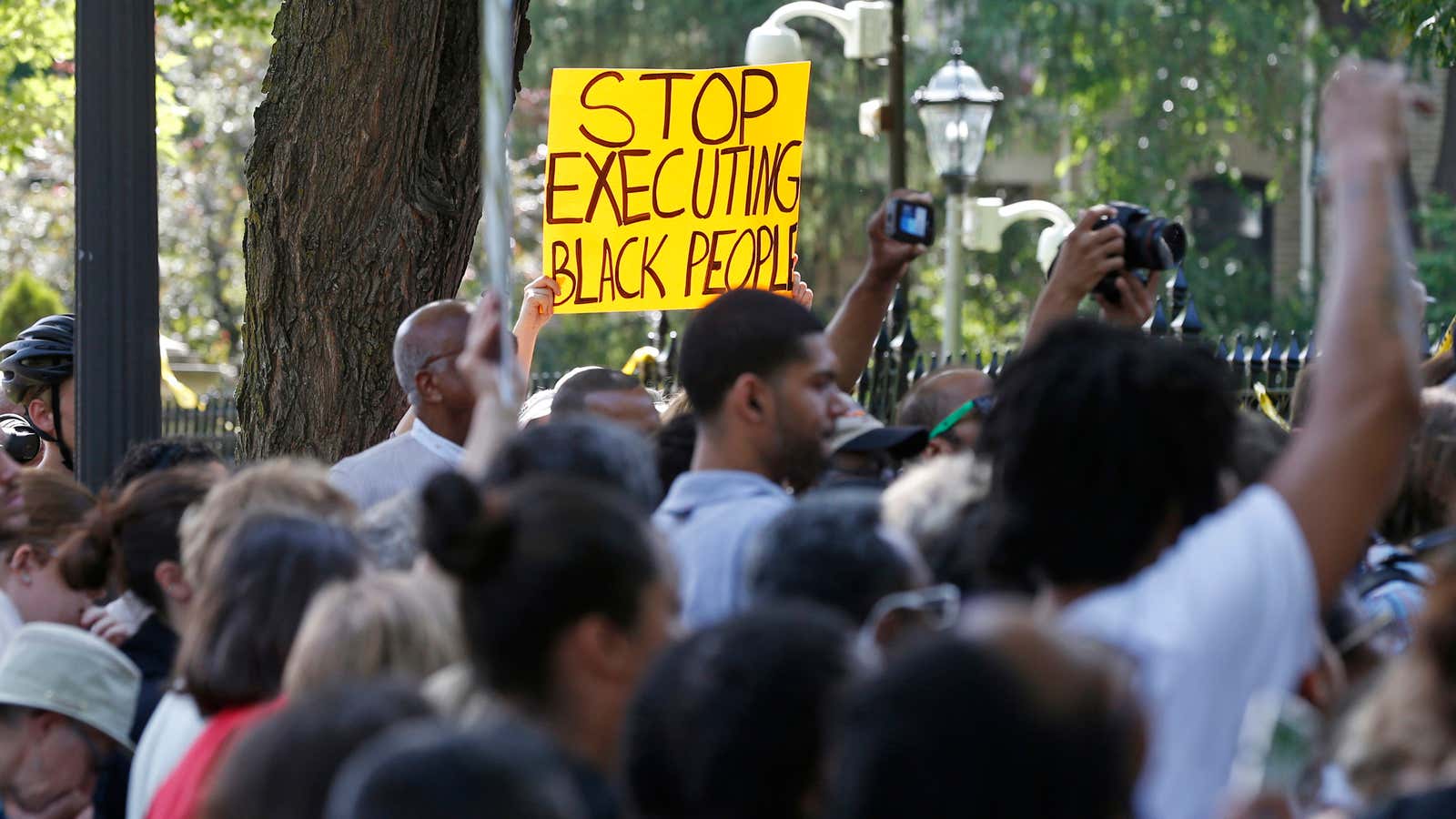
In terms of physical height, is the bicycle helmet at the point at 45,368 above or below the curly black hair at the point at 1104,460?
below

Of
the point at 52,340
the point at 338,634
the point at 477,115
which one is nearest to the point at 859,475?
the point at 338,634

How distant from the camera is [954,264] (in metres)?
14.4

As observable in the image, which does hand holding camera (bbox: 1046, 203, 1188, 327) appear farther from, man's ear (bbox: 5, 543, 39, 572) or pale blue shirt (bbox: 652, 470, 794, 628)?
man's ear (bbox: 5, 543, 39, 572)

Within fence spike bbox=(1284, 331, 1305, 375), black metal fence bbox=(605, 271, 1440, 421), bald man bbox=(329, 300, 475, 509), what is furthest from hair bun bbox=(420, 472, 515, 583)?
fence spike bbox=(1284, 331, 1305, 375)

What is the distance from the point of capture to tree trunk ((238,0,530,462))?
22.8 ft

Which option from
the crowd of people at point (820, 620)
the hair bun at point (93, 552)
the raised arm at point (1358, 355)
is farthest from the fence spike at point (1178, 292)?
the raised arm at point (1358, 355)

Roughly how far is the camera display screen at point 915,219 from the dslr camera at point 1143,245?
1.60ft

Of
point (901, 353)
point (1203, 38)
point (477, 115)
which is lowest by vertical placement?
point (901, 353)

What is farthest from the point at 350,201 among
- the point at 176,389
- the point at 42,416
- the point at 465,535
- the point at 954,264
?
the point at 954,264

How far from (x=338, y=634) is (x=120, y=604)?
4.64 ft

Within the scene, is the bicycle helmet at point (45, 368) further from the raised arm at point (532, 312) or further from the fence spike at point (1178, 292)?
the fence spike at point (1178, 292)

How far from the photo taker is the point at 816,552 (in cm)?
304

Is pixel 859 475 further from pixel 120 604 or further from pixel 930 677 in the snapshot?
pixel 930 677

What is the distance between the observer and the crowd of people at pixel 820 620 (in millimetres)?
2088
